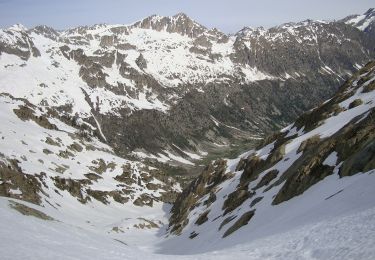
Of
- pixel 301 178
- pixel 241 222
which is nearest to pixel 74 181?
pixel 241 222

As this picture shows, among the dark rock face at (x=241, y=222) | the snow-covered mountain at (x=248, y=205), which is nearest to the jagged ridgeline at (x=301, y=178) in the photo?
the dark rock face at (x=241, y=222)

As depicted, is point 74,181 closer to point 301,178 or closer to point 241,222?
point 241,222

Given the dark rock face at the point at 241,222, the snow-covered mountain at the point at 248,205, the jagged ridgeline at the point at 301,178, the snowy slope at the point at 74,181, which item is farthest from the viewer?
the snowy slope at the point at 74,181

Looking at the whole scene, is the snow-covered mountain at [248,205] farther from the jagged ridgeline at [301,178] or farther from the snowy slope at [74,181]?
the snowy slope at [74,181]

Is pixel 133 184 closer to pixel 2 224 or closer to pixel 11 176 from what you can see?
pixel 11 176

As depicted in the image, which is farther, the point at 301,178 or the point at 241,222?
the point at 241,222

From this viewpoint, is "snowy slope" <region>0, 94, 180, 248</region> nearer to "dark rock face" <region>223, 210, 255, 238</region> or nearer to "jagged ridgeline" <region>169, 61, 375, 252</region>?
"jagged ridgeline" <region>169, 61, 375, 252</region>

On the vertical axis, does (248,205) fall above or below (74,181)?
below

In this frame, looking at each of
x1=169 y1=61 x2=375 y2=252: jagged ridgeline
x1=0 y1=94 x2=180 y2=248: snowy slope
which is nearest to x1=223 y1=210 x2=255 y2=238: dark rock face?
x1=169 y1=61 x2=375 y2=252: jagged ridgeline
